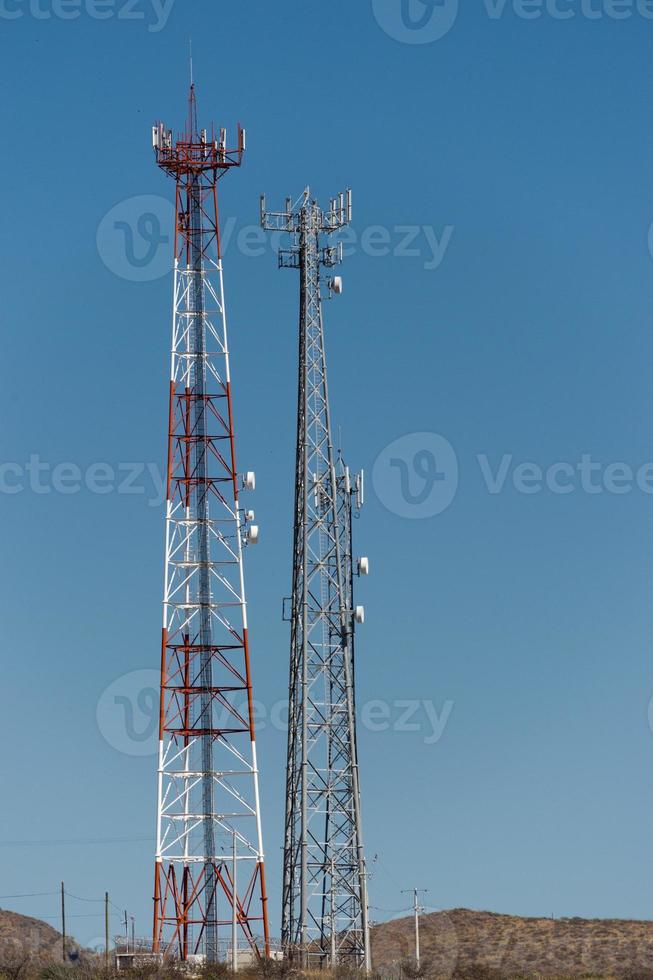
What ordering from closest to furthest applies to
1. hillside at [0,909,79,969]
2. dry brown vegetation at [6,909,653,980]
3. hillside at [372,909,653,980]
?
dry brown vegetation at [6,909,653,980] → hillside at [0,909,79,969] → hillside at [372,909,653,980]

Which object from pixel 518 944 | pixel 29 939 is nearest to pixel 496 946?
pixel 518 944

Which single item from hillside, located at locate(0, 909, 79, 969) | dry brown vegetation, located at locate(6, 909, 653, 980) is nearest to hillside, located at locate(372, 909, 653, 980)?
dry brown vegetation, located at locate(6, 909, 653, 980)

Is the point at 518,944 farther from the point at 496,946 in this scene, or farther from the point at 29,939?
the point at 29,939

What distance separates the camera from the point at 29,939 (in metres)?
108

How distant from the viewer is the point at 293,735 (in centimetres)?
6312

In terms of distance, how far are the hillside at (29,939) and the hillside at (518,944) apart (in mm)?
16340

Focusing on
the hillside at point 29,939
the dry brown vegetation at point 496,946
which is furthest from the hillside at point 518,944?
the hillside at point 29,939

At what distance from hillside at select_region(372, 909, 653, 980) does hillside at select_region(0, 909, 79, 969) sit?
53.6 feet

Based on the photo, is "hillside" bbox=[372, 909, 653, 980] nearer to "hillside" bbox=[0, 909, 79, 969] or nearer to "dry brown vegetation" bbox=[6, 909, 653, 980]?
"dry brown vegetation" bbox=[6, 909, 653, 980]

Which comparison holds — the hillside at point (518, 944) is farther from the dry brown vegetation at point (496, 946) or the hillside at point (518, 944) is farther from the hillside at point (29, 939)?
the hillside at point (29, 939)

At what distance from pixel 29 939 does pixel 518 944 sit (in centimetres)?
2671

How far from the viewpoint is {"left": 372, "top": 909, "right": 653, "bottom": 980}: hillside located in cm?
10106

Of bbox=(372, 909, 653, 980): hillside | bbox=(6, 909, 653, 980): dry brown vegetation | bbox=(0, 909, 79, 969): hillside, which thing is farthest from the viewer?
bbox=(372, 909, 653, 980): hillside

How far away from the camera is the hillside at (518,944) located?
332 ft
